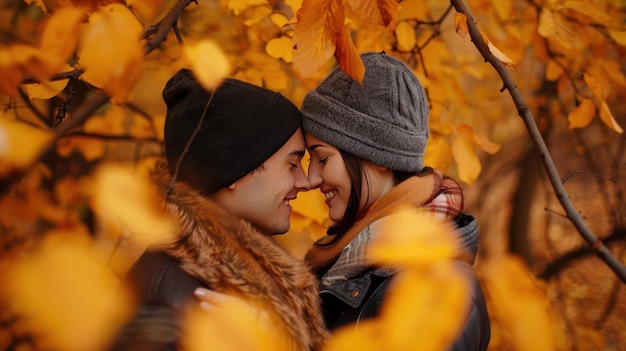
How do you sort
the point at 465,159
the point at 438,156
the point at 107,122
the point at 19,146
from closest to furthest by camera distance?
the point at 19,146 < the point at 465,159 < the point at 438,156 < the point at 107,122

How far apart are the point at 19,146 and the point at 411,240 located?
1144 mm

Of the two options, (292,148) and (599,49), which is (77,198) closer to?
(292,148)

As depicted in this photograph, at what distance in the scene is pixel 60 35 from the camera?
1.30 meters

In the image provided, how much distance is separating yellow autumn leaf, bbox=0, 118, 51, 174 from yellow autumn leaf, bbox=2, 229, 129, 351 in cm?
24

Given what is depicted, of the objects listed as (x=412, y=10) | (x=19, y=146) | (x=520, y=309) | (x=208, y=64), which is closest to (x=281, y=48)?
(x=412, y=10)

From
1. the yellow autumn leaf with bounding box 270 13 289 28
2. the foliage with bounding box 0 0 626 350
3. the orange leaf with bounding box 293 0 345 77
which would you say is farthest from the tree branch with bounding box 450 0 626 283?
the yellow autumn leaf with bounding box 270 13 289 28

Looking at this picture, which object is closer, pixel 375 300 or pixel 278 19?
pixel 375 300

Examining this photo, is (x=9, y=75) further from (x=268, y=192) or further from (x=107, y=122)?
(x=107, y=122)

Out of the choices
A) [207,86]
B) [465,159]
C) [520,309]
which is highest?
[207,86]

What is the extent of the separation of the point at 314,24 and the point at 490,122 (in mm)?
5285

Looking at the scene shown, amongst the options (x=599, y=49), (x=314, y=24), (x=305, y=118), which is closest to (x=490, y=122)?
(x=599, y=49)

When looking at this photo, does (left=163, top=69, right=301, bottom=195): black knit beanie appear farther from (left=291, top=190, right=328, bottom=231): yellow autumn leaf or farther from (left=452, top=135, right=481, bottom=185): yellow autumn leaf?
(left=452, top=135, right=481, bottom=185): yellow autumn leaf

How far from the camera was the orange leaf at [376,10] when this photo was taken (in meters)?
1.55

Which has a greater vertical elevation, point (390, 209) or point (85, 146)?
point (390, 209)
